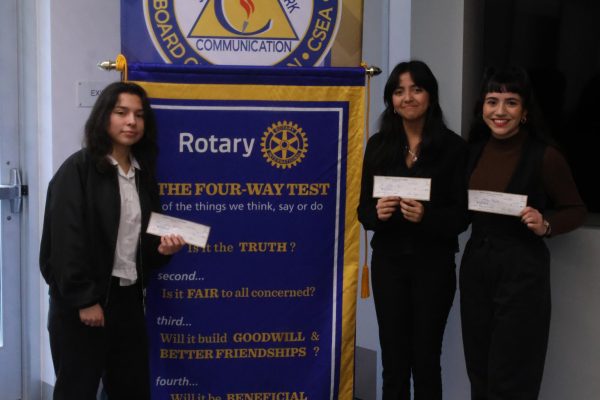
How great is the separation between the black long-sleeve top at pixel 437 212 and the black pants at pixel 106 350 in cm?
91

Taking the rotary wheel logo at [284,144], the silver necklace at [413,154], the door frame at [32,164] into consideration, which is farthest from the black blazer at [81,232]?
the door frame at [32,164]

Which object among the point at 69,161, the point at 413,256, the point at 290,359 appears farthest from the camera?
the point at 290,359

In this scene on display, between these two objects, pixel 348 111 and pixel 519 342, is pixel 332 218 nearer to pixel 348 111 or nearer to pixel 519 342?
pixel 348 111

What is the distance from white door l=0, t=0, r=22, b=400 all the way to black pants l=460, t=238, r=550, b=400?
7.75ft

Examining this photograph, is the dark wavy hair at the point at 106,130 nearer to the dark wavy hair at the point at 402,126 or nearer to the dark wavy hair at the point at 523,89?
the dark wavy hair at the point at 402,126

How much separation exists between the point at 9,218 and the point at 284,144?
170 centimetres

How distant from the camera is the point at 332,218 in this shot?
A: 247 cm

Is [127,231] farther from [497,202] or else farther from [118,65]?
[497,202]

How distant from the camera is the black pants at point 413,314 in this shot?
219 centimetres

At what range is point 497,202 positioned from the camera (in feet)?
6.66

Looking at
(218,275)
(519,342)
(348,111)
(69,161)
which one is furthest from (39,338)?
(519,342)

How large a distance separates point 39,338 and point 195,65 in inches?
71.6

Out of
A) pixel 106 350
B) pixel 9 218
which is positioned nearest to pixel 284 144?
pixel 106 350

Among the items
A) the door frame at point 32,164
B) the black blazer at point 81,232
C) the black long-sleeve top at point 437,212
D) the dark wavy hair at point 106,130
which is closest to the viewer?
the black blazer at point 81,232
